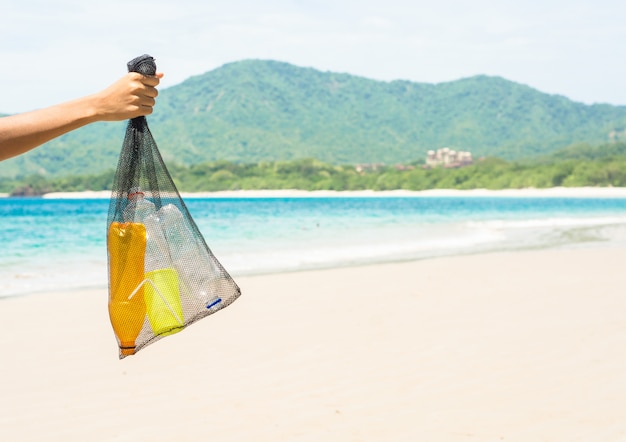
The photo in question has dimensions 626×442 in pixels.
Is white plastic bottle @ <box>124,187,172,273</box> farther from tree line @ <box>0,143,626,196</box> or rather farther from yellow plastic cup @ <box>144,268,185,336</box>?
tree line @ <box>0,143,626,196</box>

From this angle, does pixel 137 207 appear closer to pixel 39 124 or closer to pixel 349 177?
pixel 39 124

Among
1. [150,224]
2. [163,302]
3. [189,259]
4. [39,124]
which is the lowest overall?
[163,302]

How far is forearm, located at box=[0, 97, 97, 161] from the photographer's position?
1.43 metres

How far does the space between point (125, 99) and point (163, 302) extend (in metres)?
0.92

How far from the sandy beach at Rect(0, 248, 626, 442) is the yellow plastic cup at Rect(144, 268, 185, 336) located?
2142 mm

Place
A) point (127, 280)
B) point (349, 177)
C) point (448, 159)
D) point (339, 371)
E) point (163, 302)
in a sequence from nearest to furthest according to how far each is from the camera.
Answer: point (127, 280) < point (163, 302) < point (339, 371) < point (349, 177) < point (448, 159)

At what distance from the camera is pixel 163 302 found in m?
2.46

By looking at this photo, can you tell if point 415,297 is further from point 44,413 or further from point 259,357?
point 44,413

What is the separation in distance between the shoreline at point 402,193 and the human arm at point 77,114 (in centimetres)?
9110

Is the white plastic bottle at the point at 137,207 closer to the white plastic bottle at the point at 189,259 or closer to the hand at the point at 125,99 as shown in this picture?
the white plastic bottle at the point at 189,259

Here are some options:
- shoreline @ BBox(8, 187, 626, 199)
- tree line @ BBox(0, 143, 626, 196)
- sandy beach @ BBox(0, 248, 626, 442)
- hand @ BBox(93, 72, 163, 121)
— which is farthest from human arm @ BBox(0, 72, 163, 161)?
tree line @ BBox(0, 143, 626, 196)

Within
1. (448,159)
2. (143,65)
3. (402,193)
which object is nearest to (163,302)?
(143,65)

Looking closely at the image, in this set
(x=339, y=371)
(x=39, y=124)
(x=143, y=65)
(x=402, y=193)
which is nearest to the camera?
(x=39, y=124)

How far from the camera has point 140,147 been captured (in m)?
2.47
